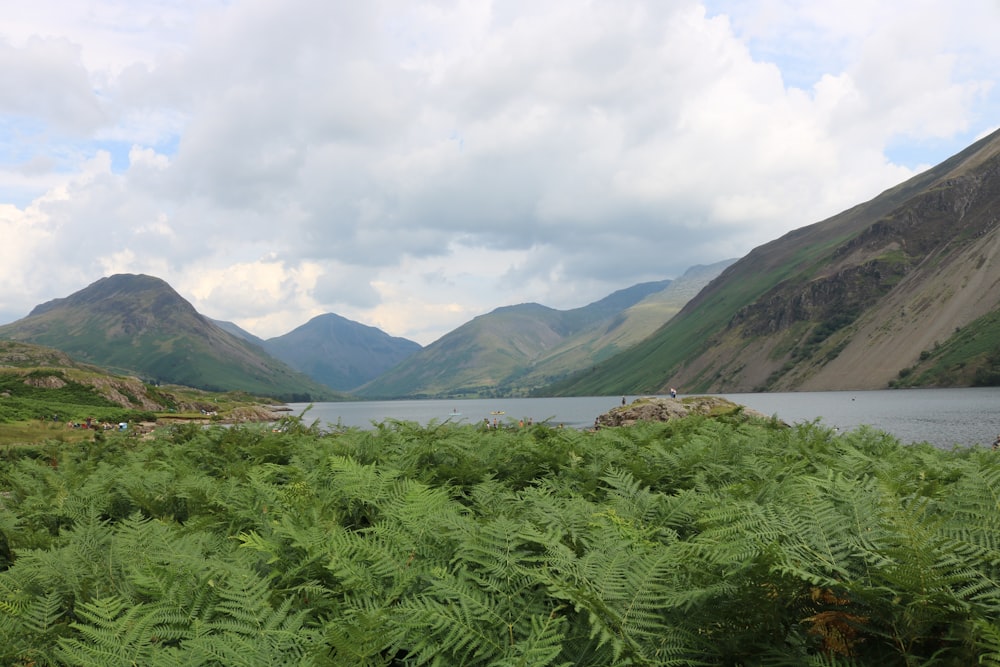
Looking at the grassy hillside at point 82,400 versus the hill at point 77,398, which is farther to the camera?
the hill at point 77,398

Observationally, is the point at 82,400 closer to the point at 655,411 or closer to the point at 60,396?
the point at 60,396

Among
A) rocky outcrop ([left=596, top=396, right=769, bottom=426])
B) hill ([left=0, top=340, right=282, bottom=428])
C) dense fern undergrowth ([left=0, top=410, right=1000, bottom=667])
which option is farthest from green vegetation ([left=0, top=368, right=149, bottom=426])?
dense fern undergrowth ([left=0, top=410, right=1000, bottom=667])

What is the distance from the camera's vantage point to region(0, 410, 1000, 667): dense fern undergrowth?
2191mm

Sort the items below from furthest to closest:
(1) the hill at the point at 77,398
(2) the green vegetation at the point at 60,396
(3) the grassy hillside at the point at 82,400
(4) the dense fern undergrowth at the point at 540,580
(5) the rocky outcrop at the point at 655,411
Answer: (2) the green vegetation at the point at 60,396, (1) the hill at the point at 77,398, (3) the grassy hillside at the point at 82,400, (5) the rocky outcrop at the point at 655,411, (4) the dense fern undergrowth at the point at 540,580

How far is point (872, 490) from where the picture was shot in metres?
3.40

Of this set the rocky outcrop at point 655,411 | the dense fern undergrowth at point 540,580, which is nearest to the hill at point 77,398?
the rocky outcrop at point 655,411

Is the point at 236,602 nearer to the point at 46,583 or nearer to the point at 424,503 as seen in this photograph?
the point at 424,503

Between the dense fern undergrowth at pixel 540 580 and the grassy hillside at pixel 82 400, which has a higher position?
the grassy hillside at pixel 82 400

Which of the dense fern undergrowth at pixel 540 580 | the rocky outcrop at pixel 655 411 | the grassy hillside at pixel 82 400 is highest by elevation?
the grassy hillside at pixel 82 400

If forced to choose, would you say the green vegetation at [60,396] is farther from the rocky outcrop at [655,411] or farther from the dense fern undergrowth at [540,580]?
the dense fern undergrowth at [540,580]

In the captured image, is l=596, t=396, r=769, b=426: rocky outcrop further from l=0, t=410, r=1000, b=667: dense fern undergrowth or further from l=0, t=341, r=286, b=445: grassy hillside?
l=0, t=341, r=286, b=445: grassy hillside

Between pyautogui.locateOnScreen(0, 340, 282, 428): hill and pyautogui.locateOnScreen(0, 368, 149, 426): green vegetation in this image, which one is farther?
pyautogui.locateOnScreen(0, 368, 149, 426): green vegetation

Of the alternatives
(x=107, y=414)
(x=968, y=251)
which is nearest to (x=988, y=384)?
(x=968, y=251)

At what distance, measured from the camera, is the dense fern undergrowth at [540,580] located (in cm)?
219
